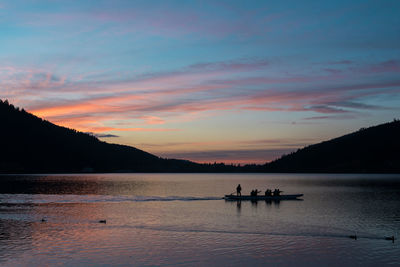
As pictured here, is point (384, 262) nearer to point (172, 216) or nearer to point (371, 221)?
point (371, 221)

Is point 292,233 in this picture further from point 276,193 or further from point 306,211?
point 276,193

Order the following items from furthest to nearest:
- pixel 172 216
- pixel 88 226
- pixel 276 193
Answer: pixel 276 193 → pixel 172 216 → pixel 88 226

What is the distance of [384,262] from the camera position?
28500 millimetres

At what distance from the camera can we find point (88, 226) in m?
43.8

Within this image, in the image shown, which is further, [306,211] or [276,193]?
[276,193]

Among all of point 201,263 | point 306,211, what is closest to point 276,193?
point 306,211

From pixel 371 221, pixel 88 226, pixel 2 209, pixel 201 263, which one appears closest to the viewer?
pixel 201 263

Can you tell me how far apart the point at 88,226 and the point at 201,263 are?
20.0m

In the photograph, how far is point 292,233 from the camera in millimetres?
39938

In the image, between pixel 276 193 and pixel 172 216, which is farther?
pixel 276 193

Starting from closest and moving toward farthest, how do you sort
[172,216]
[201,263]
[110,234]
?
[201,263], [110,234], [172,216]

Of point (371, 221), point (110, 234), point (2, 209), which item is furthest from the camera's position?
point (2, 209)

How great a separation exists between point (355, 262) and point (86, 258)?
19.0 metres

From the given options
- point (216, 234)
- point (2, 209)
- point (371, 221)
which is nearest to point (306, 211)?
point (371, 221)
